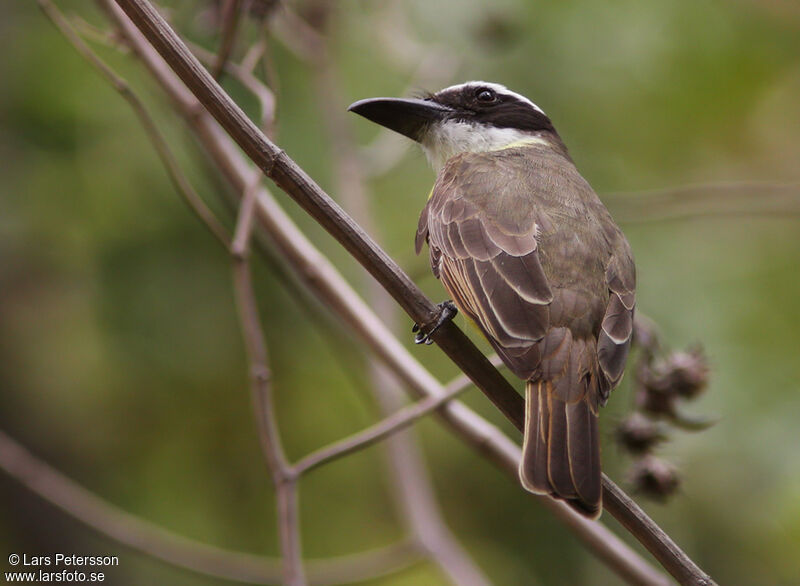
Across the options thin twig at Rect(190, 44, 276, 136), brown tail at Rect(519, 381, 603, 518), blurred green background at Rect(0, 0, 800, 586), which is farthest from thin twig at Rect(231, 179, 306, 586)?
blurred green background at Rect(0, 0, 800, 586)

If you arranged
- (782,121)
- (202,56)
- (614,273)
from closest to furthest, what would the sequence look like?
(614,273), (202,56), (782,121)

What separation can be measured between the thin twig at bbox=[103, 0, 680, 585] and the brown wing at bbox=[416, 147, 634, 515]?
0.78 ft

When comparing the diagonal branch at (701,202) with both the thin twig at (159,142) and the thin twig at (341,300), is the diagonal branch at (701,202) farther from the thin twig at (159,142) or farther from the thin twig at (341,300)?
the thin twig at (159,142)

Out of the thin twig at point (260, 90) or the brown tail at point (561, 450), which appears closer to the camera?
the brown tail at point (561, 450)

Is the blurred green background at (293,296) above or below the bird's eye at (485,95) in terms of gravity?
below

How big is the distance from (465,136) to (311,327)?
957 millimetres

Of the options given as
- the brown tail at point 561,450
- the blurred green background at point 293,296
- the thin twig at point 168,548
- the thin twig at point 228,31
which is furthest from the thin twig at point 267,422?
the blurred green background at point 293,296

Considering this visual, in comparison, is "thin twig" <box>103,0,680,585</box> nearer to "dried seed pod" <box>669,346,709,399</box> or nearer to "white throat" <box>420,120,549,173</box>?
"dried seed pod" <box>669,346,709,399</box>

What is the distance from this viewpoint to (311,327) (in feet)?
12.1

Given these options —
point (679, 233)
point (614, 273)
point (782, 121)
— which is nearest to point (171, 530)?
point (614, 273)

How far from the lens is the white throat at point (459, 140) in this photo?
10.2 ft

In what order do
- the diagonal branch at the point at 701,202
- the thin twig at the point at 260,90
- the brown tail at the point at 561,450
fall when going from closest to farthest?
the brown tail at the point at 561,450, the thin twig at the point at 260,90, the diagonal branch at the point at 701,202

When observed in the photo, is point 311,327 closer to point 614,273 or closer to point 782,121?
point 614,273

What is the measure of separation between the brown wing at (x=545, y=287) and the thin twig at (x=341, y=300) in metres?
0.24
